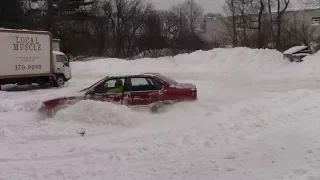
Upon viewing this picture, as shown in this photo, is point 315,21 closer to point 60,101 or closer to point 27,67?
point 27,67

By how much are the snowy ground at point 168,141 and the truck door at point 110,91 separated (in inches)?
24.3

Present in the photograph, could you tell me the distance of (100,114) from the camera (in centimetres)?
1039

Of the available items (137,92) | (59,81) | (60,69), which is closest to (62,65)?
(60,69)

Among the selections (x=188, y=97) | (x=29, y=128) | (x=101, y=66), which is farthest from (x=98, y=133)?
(x=101, y=66)

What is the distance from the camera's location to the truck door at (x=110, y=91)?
11242mm

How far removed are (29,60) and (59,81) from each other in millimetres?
2329

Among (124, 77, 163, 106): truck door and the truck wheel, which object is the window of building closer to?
the truck wheel

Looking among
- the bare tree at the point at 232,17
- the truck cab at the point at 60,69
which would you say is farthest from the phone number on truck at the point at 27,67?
the bare tree at the point at 232,17

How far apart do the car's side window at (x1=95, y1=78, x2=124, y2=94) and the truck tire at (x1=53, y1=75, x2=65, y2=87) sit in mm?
12930

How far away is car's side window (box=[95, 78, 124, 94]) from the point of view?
11359 mm

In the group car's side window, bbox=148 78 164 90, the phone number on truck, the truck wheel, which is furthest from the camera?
the truck wheel

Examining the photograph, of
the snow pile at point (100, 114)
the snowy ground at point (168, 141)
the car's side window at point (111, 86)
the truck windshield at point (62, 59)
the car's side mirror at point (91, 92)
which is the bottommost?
the snowy ground at point (168, 141)

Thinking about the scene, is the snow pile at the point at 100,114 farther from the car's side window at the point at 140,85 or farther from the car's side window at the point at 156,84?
the car's side window at the point at 156,84

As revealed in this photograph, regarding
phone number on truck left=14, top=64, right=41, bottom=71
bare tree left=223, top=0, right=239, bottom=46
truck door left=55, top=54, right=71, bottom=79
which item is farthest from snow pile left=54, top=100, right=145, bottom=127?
bare tree left=223, top=0, right=239, bottom=46
